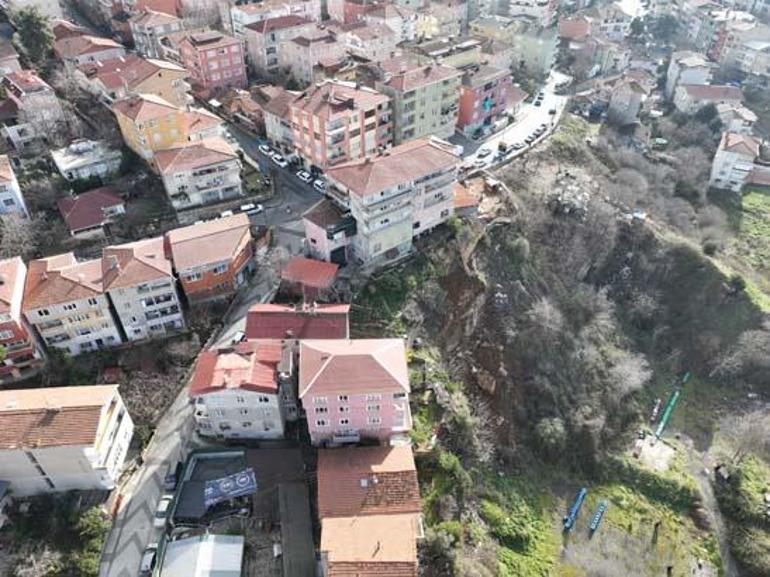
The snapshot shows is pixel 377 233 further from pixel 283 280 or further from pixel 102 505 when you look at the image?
pixel 102 505

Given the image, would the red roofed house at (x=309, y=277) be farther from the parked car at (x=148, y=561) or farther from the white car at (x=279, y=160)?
the parked car at (x=148, y=561)

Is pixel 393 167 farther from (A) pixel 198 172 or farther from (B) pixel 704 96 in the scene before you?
(B) pixel 704 96

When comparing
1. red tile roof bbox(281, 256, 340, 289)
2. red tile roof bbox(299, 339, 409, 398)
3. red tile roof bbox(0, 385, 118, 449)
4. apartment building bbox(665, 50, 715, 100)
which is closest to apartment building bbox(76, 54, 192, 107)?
red tile roof bbox(281, 256, 340, 289)

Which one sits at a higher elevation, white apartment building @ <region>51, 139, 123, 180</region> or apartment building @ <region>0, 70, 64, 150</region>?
apartment building @ <region>0, 70, 64, 150</region>

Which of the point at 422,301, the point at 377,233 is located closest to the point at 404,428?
the point at 422,301

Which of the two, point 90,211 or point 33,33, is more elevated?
point 33,33

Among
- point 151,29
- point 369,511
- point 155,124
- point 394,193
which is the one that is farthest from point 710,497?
point 151,29

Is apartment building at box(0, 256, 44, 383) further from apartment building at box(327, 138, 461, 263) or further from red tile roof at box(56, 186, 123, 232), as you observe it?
apartment building at box(327, 138, 461, 263)
